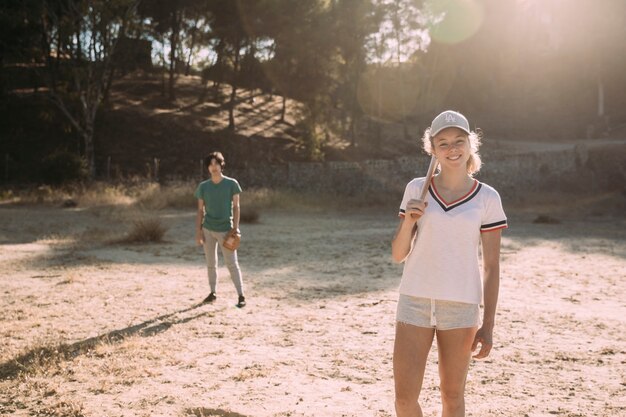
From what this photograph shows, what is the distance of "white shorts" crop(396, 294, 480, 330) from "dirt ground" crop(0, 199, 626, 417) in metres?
1.78

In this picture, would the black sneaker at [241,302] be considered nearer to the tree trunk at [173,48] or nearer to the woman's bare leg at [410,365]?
the woman's bare leg at [410,365]

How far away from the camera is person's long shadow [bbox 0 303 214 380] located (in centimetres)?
509

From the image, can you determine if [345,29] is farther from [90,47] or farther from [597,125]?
[597,125]

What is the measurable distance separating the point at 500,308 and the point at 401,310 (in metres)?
5.34

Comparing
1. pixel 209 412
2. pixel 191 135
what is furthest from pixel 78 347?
pixel 191 135

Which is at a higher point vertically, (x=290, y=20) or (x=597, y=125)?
(x=290, y=20)

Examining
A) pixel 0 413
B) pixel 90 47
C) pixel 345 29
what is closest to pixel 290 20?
pixel 345 29

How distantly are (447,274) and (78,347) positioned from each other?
4254mm

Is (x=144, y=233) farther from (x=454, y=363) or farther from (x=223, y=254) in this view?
(x=454, y=363)

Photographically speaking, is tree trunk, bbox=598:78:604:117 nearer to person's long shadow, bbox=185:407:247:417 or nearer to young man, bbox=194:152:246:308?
young man, bbox=194:152:246:308

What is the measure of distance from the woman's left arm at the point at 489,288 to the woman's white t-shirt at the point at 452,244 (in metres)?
0.05

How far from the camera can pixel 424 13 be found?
36969 millimetres

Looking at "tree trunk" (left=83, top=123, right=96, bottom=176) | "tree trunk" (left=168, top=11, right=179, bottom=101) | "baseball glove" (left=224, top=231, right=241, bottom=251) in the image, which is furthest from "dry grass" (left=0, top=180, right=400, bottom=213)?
"tree trunk" (left=168, top=11, right=179, bottom=101)

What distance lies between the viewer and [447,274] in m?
2.77
